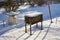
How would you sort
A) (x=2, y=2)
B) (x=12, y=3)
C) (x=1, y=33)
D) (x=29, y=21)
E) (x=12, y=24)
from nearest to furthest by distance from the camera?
(x=29, y=21) → (x=1, y=33) → (x=12, y=24) → (x=12, y=3) → (x=2, y=2)

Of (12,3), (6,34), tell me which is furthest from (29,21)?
(12,3)

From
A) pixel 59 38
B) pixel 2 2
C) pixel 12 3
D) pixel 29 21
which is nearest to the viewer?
pixel 59 38

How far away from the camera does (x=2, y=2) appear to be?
64.0 feet

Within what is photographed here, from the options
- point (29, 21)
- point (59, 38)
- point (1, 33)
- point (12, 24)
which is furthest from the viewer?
point (12, 24)

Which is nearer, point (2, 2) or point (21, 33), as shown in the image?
point (21, 33)

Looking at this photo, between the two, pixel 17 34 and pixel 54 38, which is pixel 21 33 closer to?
pixel 17 34

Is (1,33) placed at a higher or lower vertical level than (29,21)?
lower

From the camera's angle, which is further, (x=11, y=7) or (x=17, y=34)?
(x=11, y=7)

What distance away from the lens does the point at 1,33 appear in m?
8.31

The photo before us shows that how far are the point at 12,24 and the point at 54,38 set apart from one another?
374 centimetres

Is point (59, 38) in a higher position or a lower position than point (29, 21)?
lower

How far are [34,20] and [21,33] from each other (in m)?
1.03

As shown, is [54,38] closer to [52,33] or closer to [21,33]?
[52,33]

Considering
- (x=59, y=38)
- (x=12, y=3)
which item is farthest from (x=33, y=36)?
(x=12, y=3)
